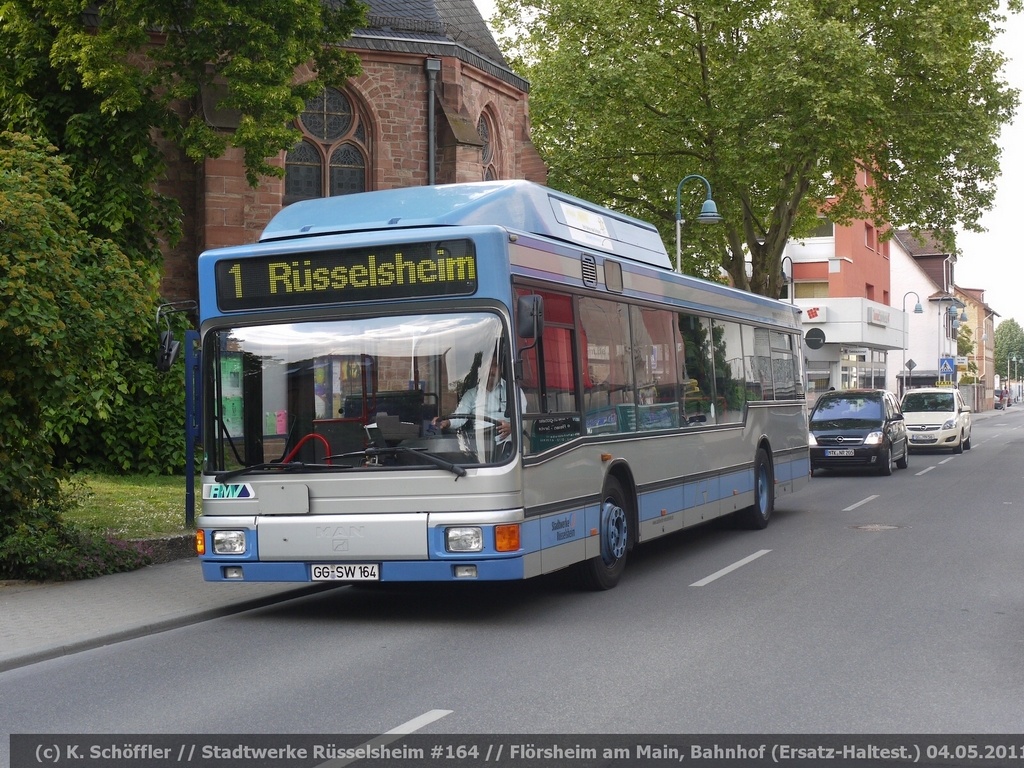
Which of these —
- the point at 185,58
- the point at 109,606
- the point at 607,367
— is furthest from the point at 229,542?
the point at 185,58

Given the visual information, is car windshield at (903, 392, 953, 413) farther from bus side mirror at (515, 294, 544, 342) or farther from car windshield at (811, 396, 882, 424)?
bus side mirror at (515, 294, 544, 342)

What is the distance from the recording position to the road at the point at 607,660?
6.26m

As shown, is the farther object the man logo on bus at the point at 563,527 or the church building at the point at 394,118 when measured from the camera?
the church building at the point at 394,118

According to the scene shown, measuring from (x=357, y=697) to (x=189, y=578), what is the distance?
522 cm

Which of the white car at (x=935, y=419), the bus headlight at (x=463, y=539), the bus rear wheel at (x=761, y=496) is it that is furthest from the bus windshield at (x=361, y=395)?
the white car at (x=935, y=419)

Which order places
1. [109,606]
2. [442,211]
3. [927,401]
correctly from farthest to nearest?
[927,401]
[109,606]
[442,211]

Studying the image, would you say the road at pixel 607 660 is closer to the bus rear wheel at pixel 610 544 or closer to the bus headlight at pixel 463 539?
the bus rear wheel at pixel 610 544

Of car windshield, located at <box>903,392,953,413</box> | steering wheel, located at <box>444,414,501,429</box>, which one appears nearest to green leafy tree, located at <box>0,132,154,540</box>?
steering wheel, located at <box>444,414,501,429</box>

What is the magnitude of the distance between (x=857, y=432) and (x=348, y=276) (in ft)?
61.8

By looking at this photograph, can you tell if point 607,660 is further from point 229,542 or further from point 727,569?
point 727,569

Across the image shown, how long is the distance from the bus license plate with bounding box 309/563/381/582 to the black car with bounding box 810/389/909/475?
60.9 ft

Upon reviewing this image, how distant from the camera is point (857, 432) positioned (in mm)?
25969

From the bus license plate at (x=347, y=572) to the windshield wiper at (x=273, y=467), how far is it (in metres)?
0.70

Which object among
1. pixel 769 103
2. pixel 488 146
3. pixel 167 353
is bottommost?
pixel 167 353
